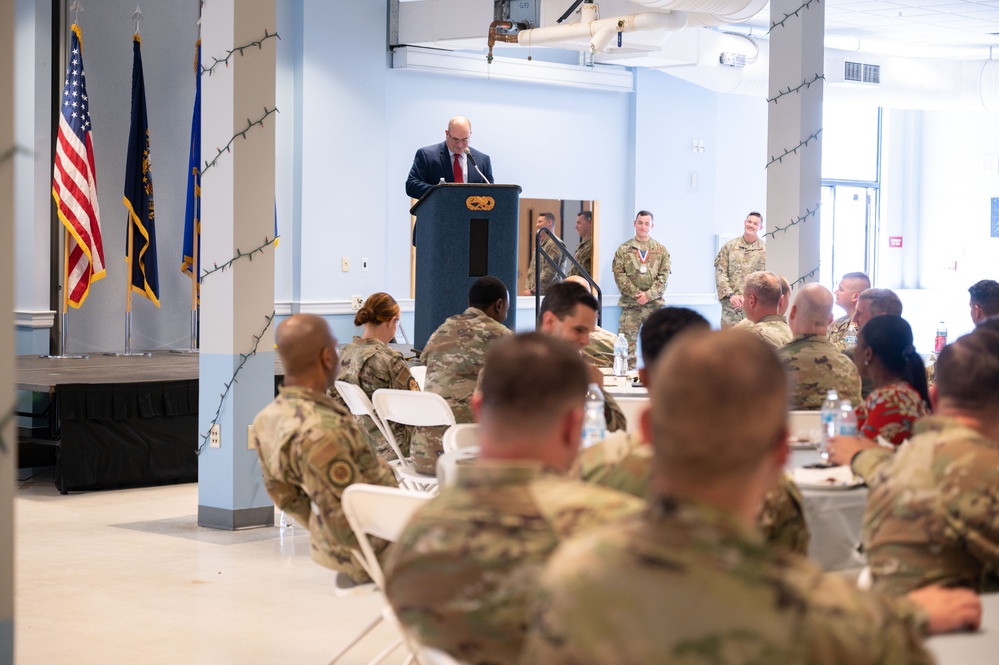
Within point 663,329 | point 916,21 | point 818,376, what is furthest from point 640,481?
point 916,21

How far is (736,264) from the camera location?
38.2ft

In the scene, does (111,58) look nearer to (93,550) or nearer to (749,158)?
(93,550)

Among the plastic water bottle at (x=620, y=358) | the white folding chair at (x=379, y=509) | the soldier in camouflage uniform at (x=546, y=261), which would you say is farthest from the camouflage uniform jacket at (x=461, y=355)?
the soldier in camouflage uniform at (x=546, y=261)

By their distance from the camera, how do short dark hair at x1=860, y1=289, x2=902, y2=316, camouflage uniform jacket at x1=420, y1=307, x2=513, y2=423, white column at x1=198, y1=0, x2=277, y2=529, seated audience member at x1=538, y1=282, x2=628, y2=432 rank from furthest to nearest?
1. white column at x1=198, y1=0, x2=277, y2=529
2. short dark hair at x1=860, y1=289, x2=902, y2=316
3. camouflage uniform jacket at x1=420, y1=307, x2=513, y2=423
4. seated audience member at x1=538, y1=282, x2=628, y2=432

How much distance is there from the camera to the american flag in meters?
8.70

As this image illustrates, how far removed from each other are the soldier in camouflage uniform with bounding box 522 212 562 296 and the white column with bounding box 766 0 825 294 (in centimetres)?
344

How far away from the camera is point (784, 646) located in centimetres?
132

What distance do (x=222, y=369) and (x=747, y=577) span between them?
509cm

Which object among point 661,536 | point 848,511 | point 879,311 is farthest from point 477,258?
point 661,536

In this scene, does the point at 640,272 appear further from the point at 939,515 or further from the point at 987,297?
the point at 939,515

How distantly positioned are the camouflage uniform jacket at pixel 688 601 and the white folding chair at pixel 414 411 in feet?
10.6

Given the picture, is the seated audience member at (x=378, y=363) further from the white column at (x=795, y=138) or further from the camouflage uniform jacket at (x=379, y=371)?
the white column at (x=795, y=138)

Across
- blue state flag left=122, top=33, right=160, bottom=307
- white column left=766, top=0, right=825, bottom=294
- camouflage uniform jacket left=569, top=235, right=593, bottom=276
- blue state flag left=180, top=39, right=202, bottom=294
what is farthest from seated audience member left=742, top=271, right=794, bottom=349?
camouflage uniform jacket left=569, top=235, right=593, bottom=276

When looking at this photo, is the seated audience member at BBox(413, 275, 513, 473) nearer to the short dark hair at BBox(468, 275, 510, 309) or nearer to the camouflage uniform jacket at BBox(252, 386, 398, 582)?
the short dark hair at BBox(468, 275, 510, 309)
